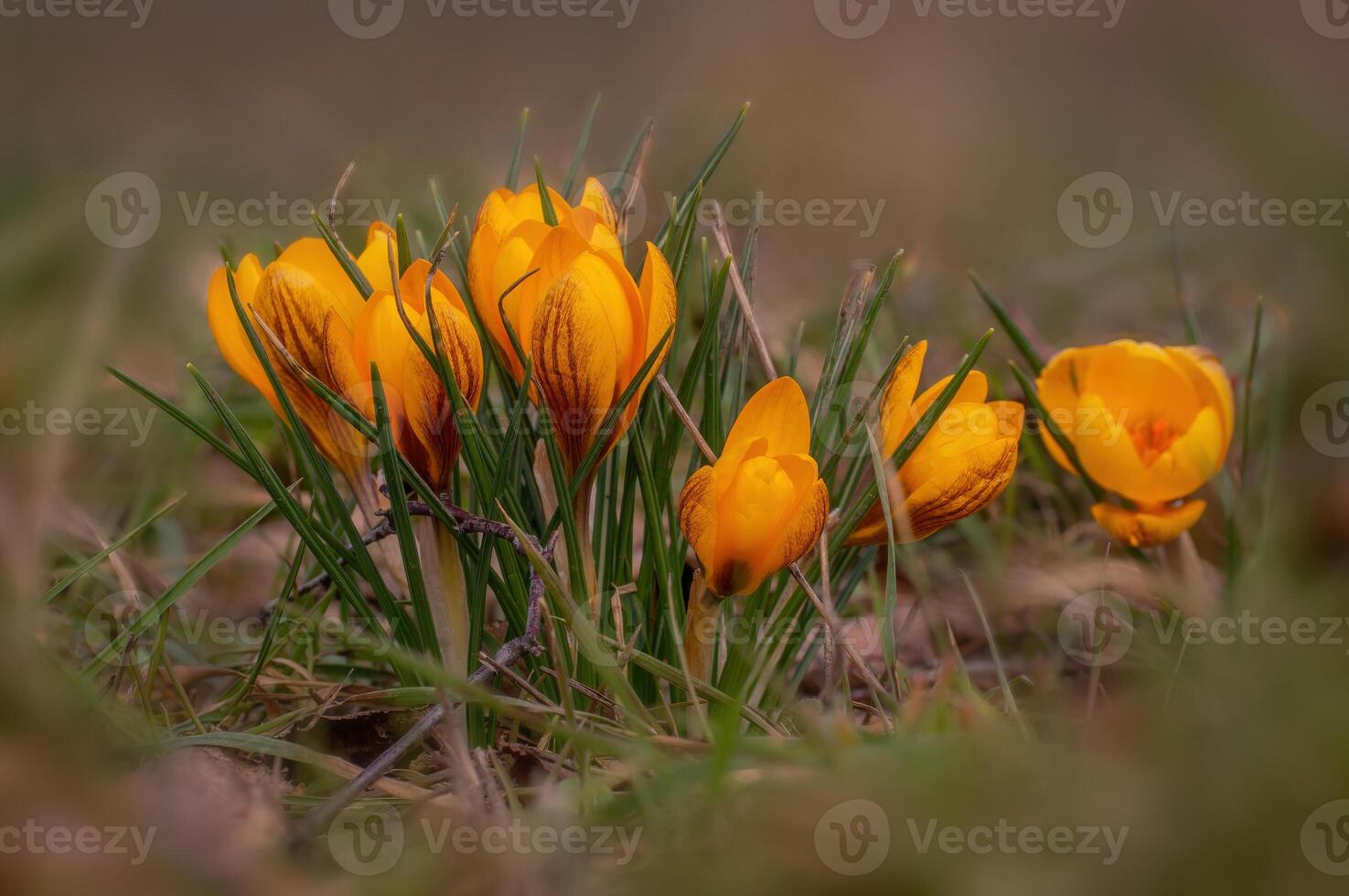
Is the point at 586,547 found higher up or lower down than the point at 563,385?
lower down

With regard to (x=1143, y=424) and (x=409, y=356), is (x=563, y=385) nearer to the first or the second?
(x=409, y=356)

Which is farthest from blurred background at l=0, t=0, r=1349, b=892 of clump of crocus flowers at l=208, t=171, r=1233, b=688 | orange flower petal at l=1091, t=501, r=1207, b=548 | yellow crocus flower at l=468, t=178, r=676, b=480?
yellow crocus flower at l=468, t=178, r=676, b=480

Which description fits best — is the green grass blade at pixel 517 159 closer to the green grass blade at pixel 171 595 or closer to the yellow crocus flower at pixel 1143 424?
the green grass blade at pixel 171 595

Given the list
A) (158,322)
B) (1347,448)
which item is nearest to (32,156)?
(158,322)

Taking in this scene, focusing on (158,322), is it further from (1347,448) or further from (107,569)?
(1347,448)

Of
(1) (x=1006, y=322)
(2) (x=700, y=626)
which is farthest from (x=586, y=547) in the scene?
(1) (x=1006, y=322)

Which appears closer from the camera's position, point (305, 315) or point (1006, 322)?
point (305, 315)
